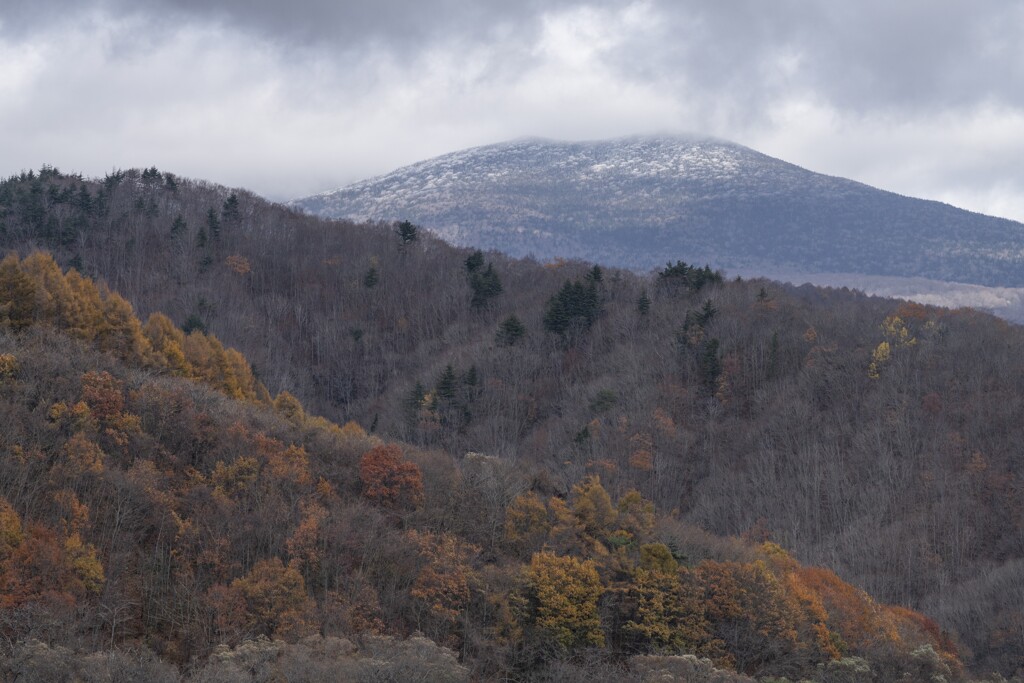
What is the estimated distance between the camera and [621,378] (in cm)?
10475

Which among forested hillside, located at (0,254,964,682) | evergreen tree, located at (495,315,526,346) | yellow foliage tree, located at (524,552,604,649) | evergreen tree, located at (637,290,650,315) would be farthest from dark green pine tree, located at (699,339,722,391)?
yellow foliage tree, located at (524,552,604,649)

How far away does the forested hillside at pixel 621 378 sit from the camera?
74.8 m

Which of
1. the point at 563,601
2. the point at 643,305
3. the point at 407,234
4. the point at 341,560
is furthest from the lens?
the point at 407,234

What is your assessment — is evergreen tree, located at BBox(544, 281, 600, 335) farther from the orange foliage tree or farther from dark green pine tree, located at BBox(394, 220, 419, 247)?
the orange foliage tree

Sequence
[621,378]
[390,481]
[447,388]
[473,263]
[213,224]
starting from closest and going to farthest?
[390,481]
[447,388]
[621,378]
[473,263]
[213,224]

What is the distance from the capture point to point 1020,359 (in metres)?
94.9

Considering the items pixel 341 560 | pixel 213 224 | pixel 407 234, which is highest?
pixel 407 234

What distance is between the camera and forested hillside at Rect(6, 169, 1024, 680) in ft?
245

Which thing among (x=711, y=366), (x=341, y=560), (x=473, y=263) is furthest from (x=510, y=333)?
(x=341, y=560)

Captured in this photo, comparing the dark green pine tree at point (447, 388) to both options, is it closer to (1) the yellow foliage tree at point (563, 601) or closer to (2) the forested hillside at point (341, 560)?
(2) the forested hillside at point (341, 560)

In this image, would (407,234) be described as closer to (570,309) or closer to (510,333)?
(510,333)

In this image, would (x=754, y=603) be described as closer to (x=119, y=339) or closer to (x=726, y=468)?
(x=119, y=339)

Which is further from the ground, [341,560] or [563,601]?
[341,560]

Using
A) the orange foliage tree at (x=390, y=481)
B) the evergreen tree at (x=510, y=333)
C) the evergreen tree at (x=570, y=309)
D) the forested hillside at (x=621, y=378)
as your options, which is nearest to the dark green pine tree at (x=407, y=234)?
the forested hillside at (x=621, y=378)
